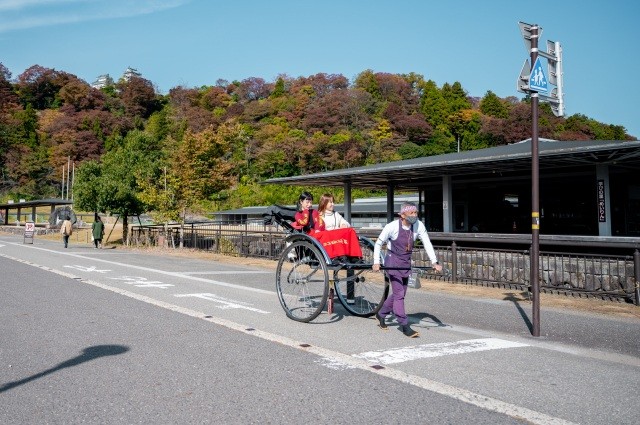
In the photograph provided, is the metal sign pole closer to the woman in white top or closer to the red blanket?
the red blanket

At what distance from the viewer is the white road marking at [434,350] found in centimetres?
528

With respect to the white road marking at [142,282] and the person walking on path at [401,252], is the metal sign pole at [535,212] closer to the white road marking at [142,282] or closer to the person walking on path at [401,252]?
the person walking on path at [401,252]

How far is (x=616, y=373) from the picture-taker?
4.94 metres

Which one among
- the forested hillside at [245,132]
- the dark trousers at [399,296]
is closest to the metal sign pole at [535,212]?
the dark trousers at [399,296]

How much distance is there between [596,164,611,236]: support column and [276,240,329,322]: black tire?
13.6 metres

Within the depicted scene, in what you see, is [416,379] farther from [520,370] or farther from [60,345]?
[60,345]

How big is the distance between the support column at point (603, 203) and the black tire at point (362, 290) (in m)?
12.9

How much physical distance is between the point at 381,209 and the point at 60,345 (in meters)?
39.8

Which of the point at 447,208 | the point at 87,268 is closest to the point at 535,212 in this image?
the point at 87,268

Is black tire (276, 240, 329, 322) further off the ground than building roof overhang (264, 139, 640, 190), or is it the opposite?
building roof overhang (264, 139, 640, 190)

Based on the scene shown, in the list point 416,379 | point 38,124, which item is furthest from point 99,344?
point 38,124

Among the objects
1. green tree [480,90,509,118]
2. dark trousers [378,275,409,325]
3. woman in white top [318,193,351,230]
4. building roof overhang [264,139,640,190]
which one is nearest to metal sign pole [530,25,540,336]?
dark trousers [378,275,409,325]

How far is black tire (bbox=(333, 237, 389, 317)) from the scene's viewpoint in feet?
24.2

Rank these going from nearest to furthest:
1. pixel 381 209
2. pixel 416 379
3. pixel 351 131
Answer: pixel 416 379, pixel 381 209, pixel 351 131
